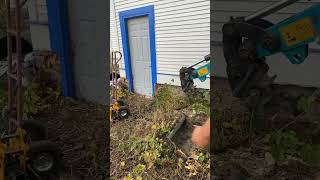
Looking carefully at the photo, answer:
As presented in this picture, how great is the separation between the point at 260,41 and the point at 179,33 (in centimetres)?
86

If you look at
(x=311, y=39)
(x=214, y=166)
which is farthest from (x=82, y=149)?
(x=311, y=39)

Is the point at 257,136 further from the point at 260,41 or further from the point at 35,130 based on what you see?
the point at 35,130

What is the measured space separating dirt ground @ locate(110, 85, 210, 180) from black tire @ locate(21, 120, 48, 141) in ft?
2.50

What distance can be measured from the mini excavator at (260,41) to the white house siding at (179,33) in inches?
22.3

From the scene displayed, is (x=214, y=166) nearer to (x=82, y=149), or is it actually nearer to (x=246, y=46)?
(x=246, y=46)

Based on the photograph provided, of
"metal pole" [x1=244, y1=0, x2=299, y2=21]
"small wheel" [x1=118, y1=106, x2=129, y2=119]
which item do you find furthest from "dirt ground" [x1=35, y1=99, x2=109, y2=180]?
"metal pole" [x1=244, y1=0, x2=299, y2=21]

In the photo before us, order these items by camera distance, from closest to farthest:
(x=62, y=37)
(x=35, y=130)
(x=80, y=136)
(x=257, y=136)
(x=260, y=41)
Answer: (x=260, y=41) < (x=257, y=136) < (x=35, y=130) < (x=80, y=136) < (x=62, y=37)

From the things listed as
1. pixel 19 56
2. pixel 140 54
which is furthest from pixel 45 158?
pixel 140 54

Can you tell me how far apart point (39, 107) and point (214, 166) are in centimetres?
246

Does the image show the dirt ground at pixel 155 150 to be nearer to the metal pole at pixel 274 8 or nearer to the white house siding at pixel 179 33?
the white house siding at pixel 179 33

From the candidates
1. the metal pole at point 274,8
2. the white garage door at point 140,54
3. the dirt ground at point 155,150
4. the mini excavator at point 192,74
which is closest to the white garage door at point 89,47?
the white garage door at point 140,54

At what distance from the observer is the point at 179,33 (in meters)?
3.03

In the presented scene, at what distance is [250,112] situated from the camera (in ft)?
11.2

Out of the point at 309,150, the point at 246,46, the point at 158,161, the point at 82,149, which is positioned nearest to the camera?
the point at 246,46
